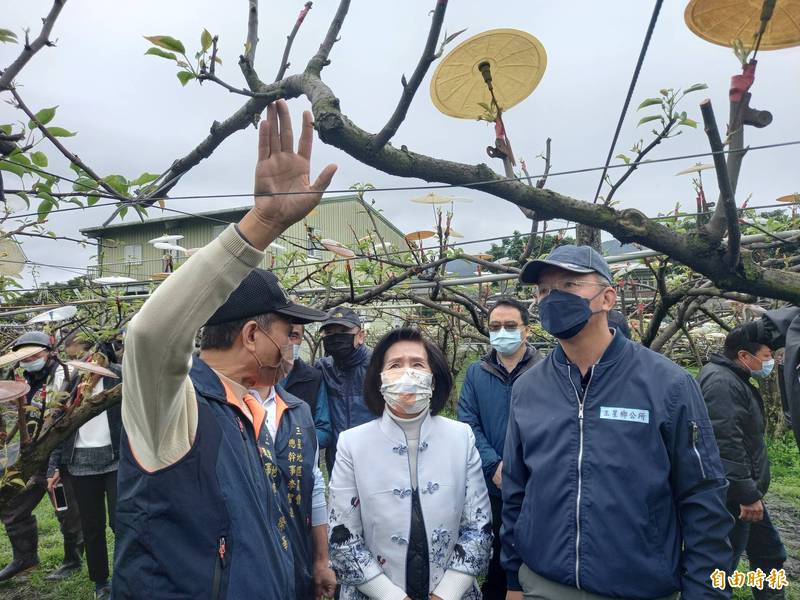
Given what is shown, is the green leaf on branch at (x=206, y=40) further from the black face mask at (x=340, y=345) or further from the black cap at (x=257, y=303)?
the black face mask at (x=340, y=345)

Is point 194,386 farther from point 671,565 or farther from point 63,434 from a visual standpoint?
point 671,565

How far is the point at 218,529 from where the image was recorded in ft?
4.37

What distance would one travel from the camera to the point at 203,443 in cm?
136

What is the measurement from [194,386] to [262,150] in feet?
2.15

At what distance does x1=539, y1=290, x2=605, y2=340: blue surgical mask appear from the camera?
223 cm

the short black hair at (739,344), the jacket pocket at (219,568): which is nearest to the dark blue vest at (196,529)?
the jacket pocket at (219,568)

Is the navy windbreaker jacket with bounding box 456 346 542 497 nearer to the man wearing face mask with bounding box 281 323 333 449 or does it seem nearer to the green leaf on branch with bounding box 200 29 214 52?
the man wearing face mask with bounding box 281 323 333 449

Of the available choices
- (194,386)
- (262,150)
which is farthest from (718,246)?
(194,386)

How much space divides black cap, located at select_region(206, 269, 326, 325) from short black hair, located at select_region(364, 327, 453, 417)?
0.92 m

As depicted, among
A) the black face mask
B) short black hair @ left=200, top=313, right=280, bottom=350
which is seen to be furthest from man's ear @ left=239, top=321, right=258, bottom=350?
the black face mask

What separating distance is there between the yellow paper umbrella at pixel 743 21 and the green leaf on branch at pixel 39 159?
6.78ft

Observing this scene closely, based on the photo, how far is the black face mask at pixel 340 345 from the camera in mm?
3865

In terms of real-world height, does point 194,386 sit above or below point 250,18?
below

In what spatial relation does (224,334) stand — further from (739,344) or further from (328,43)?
(739,344)
